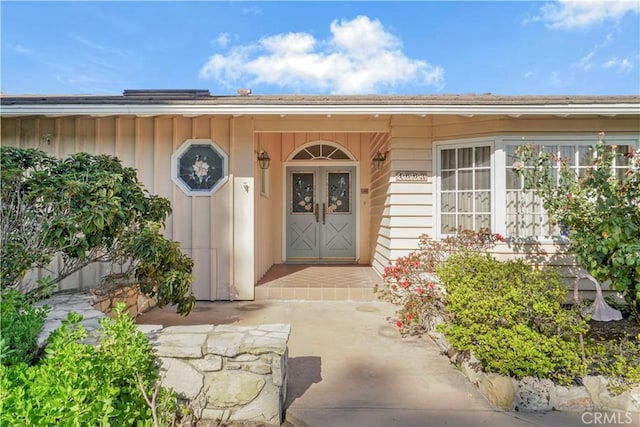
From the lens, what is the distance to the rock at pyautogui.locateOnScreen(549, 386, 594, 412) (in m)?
2.12

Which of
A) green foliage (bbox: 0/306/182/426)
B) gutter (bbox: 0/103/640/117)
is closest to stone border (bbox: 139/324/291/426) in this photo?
green foliage (bbox: 0/306/182/426)

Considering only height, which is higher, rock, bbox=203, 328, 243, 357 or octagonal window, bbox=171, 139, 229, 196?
octagonal window, bbox=171, 139, 229, 196

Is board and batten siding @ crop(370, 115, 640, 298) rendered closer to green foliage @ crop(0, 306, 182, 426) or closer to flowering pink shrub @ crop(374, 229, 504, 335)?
flowering pink shrub @ crop(374, 229, 504, 335)

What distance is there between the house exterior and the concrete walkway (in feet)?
3.72

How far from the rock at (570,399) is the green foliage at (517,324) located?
73mm

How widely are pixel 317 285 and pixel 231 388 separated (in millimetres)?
2963

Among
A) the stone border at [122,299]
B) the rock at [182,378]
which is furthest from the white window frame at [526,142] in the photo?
the stone border at [122,299]

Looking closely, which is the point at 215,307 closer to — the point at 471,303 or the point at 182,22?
the point at 471,303

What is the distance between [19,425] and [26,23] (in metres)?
5.99

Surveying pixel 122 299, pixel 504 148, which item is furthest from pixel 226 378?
pixel 504 148

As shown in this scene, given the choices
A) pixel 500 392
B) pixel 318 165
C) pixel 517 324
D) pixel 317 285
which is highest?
pixel 318 165

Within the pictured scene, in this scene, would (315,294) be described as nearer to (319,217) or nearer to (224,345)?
(319,217)

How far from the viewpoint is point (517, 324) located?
2.33 metres

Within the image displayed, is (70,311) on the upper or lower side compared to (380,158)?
lower
